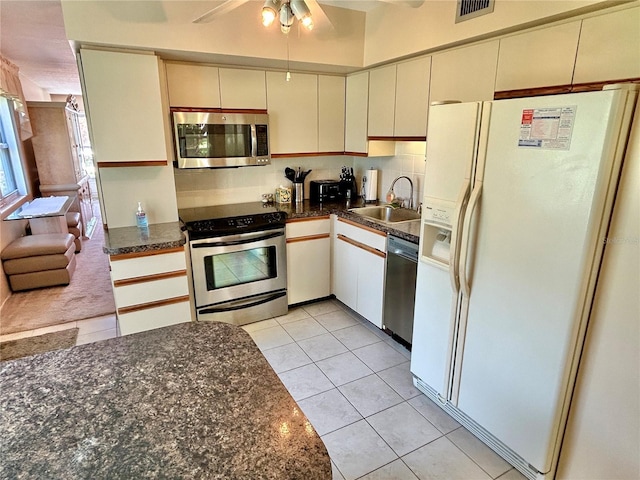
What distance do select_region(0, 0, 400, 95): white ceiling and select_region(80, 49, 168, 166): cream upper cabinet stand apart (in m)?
0.69

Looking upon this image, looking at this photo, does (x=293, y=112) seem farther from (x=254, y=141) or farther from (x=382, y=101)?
(x=382, y=101)

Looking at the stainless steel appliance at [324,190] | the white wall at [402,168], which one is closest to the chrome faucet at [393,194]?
the white wall at [402,168]

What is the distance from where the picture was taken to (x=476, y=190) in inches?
69.0

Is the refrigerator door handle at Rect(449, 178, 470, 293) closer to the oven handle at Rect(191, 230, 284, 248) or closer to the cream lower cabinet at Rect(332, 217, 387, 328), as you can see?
the cream lower cabinet at Rect(332, 217, 387, 328)

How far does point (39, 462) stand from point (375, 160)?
3435 millimetres

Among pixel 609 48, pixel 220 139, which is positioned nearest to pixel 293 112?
pixel 220 139

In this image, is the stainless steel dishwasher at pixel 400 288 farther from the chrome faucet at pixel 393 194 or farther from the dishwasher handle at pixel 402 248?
the chrome faucet at pixel 393 194

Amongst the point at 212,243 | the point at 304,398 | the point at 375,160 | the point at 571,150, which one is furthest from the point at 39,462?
the point at 375,160

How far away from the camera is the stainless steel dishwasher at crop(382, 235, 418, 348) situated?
8.48ft

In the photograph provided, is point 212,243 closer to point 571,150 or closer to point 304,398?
point 304,398

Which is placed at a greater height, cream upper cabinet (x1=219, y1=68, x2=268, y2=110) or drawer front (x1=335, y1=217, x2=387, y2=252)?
cream upper cabinet (x1=219, y1=68, x2=268, y2=110)

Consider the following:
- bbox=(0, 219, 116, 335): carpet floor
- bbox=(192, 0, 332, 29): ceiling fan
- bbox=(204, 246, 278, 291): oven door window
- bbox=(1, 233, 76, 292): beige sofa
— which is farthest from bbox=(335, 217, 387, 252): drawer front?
bbox=(1, 233, 76, 292): beige sofa

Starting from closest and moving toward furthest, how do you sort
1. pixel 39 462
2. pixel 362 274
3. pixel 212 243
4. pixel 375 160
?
pixel 39 462
pixel 212 243
pixel 362 274
pixel 375 160

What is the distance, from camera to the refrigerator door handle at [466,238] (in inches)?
68.8
